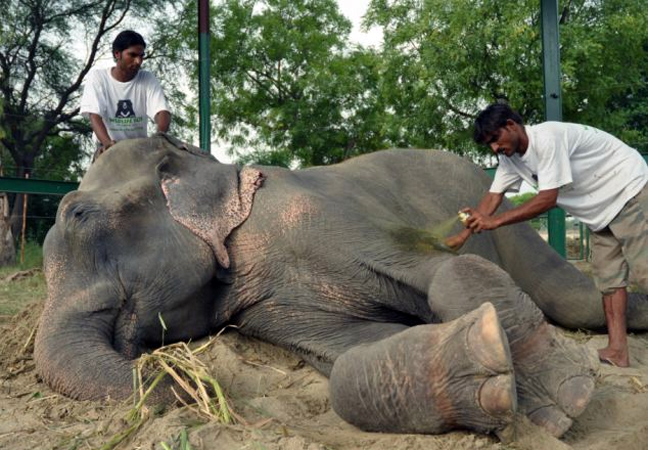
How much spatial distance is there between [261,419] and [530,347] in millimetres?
929

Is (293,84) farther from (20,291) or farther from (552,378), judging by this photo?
(552,378)

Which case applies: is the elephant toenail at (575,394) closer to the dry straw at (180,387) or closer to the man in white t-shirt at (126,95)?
the dry straw at (180,387)

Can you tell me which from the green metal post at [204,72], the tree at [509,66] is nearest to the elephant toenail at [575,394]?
the green metal post at [204,72]

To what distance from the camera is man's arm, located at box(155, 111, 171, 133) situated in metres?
4.94

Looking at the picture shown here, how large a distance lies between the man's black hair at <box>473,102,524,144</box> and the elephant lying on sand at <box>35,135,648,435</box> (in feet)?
1.95

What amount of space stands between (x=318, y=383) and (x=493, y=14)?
20962mm

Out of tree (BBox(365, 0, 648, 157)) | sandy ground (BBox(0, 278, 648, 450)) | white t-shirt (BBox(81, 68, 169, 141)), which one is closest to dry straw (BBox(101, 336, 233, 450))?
sandy ground (BBox(0, 278, 648, 450))

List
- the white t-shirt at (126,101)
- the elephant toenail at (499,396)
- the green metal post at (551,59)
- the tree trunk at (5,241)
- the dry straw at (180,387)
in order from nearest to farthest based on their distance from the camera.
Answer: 1. the elephant toenail at (499,396)
2. the dry straw at (180,387)
3. the white t-shirt at (126,101)
4. the green metal post at (551,59)
5. the tree trunk at (5,241)

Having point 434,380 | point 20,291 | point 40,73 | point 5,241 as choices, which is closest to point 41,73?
point 40,73

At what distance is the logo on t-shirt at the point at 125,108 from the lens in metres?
5.14

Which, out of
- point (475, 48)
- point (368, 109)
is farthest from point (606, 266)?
point (368, 109)

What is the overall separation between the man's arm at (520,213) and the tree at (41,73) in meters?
15.6

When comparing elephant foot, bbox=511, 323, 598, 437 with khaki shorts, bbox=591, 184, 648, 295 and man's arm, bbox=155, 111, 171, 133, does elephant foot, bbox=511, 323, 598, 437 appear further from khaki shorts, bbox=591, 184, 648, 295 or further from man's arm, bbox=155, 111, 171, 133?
man's arm, bbox=155, 111, 171, 133

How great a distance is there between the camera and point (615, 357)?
3.94m
